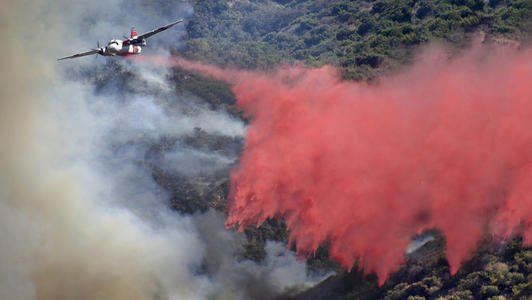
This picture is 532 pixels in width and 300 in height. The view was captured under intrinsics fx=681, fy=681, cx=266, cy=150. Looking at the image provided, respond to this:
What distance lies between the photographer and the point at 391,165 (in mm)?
54656

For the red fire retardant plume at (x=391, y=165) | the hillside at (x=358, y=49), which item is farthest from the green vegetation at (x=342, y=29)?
the red fire retardant plume at (x=391, y=165)

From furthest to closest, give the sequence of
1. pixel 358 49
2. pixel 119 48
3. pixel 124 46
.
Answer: pixel 358 49 < pixel 124 46 < pixel 119 48

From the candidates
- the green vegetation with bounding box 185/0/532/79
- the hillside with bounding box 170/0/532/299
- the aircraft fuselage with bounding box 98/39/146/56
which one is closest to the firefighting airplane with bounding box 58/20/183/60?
the aircraft fuselage with bounding box 98/39/146/56

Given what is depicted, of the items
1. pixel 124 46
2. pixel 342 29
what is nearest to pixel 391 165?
pixel 124 46

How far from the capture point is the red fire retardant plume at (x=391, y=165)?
168 ft

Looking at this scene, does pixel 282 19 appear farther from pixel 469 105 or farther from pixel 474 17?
pixel 469 105

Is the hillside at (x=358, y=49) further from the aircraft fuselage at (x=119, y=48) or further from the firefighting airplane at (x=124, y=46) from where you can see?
the firefighting airplane at (x=124, y=46)

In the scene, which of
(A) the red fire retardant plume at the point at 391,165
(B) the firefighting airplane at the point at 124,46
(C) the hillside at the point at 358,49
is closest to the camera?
(C) the hillside at the point at 358,49

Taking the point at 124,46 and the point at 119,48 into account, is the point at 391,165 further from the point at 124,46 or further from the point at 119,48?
the point at 119,48

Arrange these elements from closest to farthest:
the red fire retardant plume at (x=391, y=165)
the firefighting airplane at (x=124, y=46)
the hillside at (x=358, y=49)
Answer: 1. the hillside at (x=358, y=49)
2. the red fire retardant plume at (x=391, y=165)
3. the firefighting airplane at (x=124, y=46)

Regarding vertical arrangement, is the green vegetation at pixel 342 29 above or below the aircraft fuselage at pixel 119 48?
above

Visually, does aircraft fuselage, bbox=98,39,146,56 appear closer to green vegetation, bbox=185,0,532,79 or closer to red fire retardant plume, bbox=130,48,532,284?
red fire retardant plume, bbox=130,48,532,284

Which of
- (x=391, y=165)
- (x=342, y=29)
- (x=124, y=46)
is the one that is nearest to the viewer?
(x=124, y=46)

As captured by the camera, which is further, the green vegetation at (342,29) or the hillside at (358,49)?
the green vegetation at (342,29)
